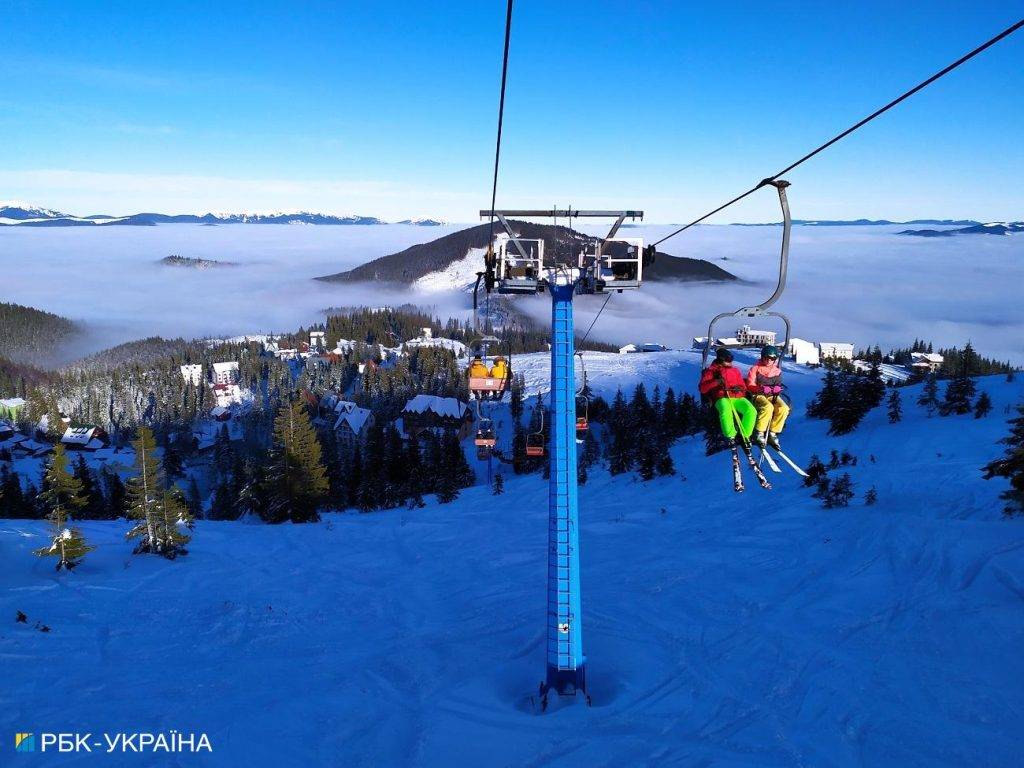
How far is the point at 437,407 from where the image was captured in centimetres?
7662

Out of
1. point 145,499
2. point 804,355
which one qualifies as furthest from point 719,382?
point 804,355

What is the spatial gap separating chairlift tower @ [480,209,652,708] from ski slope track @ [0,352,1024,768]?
5.07ft

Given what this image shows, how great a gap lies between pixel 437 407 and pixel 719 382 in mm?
69516

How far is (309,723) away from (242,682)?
2.66 metres

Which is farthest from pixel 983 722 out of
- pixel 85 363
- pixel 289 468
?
pixel 85 363

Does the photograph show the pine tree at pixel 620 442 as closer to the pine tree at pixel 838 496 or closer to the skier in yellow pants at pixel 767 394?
the pine tree at pixel 838 496

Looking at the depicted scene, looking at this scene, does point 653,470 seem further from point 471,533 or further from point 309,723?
point 309,723

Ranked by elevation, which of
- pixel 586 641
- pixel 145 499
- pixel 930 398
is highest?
pixel 930 398

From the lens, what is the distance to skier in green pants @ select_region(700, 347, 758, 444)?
8.45m

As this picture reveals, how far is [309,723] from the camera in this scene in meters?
10.9

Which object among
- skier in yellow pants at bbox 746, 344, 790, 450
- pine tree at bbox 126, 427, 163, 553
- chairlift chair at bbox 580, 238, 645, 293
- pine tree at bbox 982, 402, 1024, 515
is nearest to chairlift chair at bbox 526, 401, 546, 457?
chairlift chair at bbox 580, 238, 645, 293

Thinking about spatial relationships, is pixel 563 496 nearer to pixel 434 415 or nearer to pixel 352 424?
pixel 434 415

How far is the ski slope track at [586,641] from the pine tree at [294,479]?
17.6 feet

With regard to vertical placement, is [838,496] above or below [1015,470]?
below
